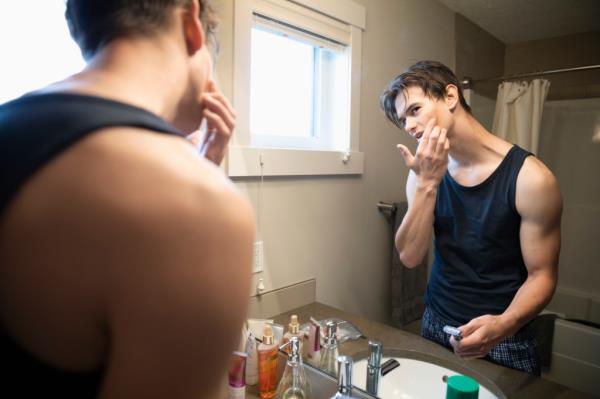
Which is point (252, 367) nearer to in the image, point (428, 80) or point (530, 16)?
point (428, 80)

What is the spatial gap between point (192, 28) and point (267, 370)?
75 centimetres

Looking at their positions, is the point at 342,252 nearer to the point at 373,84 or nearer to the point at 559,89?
the point at 373,84

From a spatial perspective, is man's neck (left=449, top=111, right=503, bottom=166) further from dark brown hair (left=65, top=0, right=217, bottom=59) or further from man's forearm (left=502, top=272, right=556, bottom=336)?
dark brown hair (left=65, top=0, right=217, bottom=59)

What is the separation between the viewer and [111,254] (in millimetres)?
253

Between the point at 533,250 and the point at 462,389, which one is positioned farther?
the point at 533,250

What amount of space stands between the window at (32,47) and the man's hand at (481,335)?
1.01m

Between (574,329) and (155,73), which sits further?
(574,329)

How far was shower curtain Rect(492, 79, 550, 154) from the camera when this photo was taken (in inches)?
65.9

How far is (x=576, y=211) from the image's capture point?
6.34 ft

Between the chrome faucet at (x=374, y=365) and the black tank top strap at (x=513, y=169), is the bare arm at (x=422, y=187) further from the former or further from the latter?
the chrome faucet at (x=374, y=365)

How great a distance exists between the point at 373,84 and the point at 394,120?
1.01 feet

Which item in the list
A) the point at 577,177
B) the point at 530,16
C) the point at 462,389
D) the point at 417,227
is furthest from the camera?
the point at 577,177

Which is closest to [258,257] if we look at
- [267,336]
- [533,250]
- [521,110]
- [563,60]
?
[267,336]

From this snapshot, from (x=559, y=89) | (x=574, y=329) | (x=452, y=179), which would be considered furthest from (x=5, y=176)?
(x=559, y=89)
